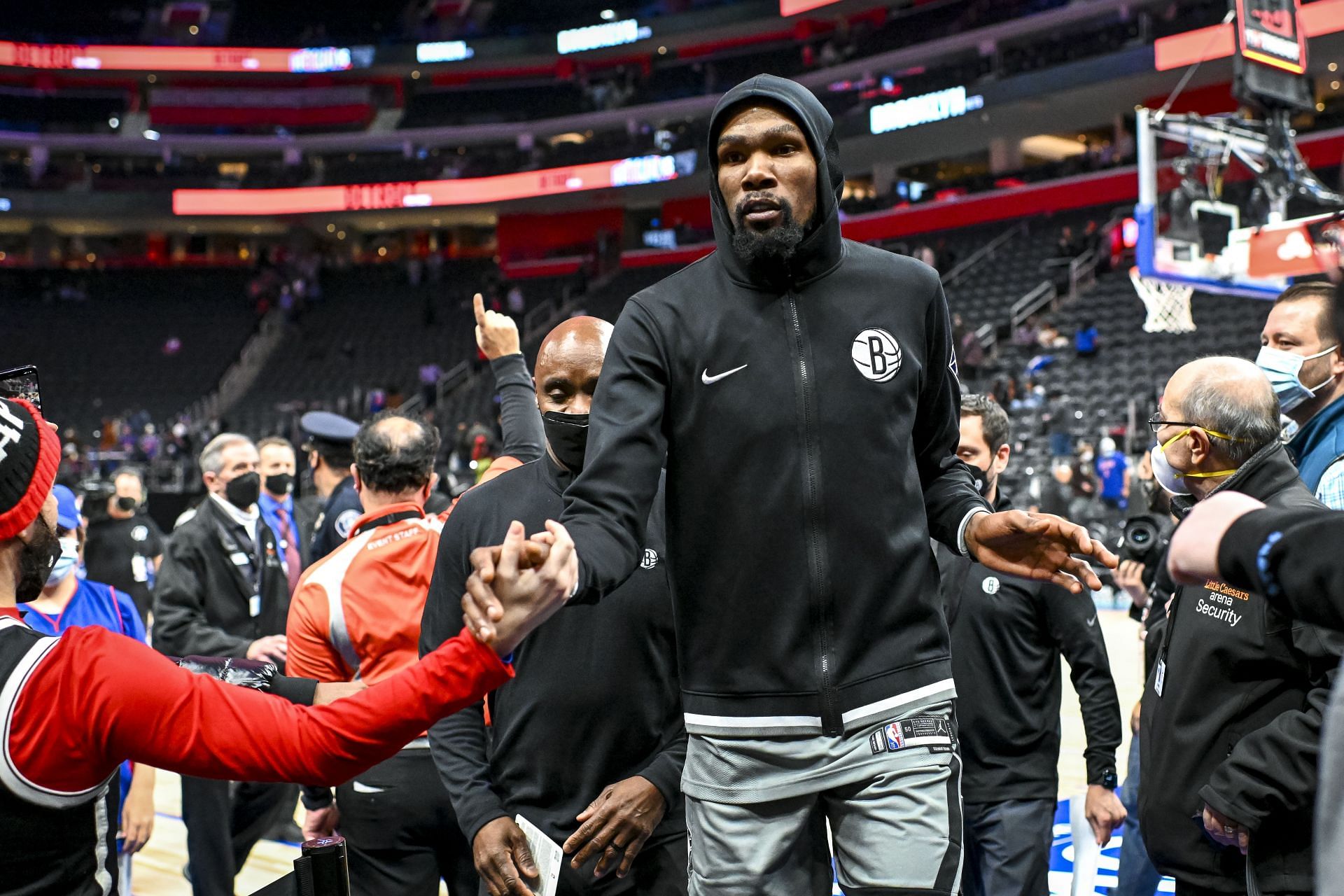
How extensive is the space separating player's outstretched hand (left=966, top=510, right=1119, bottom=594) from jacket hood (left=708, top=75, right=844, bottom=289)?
56cm

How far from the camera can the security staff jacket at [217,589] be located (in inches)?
186

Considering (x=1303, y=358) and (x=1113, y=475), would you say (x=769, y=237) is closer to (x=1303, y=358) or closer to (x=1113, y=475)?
(x=1303, y=358)

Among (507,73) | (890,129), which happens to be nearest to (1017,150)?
(890,129)

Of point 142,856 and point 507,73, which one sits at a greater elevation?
point 507,73

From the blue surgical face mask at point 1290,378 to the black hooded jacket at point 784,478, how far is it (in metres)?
1.79

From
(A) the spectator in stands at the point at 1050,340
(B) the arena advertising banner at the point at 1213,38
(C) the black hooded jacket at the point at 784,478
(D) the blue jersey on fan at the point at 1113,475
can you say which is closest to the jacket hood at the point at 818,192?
(C) the black hooded jacket at the point at 784,478

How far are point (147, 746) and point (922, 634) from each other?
129 centimetres

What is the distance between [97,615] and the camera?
405cm

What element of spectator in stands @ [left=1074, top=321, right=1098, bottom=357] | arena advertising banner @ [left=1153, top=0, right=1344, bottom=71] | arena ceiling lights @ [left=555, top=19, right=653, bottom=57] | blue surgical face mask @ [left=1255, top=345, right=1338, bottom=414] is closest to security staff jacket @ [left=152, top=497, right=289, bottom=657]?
blue surgical face mask @ [left=1255, top=345, right=1338, bottom=414]

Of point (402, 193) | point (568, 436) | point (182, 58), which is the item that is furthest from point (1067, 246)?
point (182, 58)

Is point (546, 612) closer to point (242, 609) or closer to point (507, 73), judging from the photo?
point (242, 609)

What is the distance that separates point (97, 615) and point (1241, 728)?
11.5ft

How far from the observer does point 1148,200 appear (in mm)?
11227

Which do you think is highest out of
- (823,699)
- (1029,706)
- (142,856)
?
(823,699)
